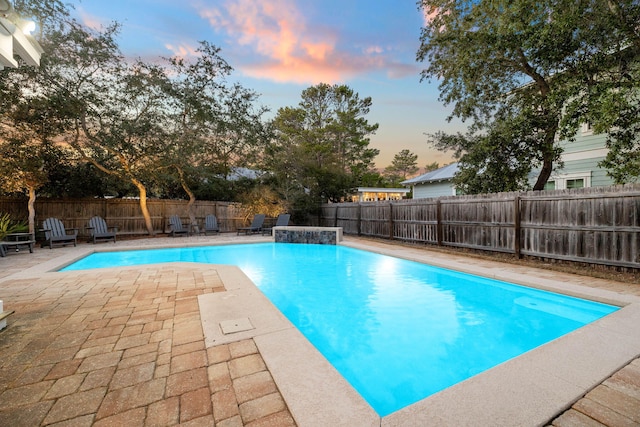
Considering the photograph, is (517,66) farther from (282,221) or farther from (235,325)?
(282,221)

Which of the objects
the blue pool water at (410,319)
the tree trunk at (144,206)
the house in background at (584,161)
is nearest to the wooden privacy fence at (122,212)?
the tree trunk at (144,206)

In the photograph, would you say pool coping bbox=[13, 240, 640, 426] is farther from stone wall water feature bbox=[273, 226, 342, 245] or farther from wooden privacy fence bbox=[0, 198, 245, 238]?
wooden privacy fence bbox=[0, 198, 245, 238]

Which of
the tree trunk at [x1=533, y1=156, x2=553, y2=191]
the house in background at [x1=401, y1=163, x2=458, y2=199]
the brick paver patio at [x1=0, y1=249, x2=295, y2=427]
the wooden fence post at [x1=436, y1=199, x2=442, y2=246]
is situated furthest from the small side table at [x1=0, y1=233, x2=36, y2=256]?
the house in background at [x1=401, y1=163, x2=458, y2=199]

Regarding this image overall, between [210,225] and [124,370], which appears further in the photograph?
[210,225]

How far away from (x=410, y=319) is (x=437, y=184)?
45.9ft

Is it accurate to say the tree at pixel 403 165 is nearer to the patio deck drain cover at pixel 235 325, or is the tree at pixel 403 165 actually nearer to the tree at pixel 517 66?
the tree at pixel 517 66

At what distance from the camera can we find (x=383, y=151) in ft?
85.4

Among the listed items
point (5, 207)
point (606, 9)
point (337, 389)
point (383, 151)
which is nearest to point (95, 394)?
point (337, 389)

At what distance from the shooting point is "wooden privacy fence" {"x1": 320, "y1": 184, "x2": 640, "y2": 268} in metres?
4.96

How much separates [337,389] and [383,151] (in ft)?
84.5

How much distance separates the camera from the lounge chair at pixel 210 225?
511 inches

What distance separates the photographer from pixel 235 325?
2803 mm

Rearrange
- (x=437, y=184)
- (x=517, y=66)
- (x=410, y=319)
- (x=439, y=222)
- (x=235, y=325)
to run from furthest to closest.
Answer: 1. (x=437, y=184)
2. (x=439, y=222)
3. (x=517, y=66)
4. (x=410, y=319)
5. (x=235, y=325)

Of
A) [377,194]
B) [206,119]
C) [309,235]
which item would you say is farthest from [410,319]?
[377,194]
